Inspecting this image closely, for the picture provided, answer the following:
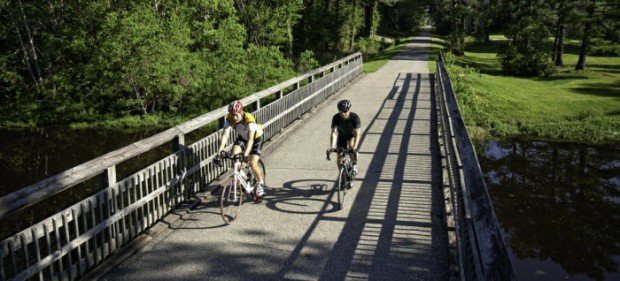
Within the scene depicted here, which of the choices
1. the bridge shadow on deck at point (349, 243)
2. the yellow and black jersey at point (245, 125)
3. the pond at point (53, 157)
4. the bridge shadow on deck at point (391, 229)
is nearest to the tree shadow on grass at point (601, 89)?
the pond at point (53, 157)

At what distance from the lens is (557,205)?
14688 mm

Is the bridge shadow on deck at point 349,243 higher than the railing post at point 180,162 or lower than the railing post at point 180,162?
lower

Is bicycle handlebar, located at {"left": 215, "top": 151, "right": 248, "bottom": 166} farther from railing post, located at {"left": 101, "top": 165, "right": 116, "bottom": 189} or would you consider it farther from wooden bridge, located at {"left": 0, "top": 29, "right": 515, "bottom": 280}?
railing post, located at {"left": 101, "top": 165, "right": 116, "bottom": 189}

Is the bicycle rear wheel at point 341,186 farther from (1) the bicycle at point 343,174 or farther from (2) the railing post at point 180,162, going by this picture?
(2) the railing post at point 180,162

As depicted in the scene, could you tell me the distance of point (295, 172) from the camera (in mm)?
10102

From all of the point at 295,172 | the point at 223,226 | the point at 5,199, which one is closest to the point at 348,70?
the point at 295,172

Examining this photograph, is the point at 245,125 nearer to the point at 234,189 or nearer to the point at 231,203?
the point at 234,189

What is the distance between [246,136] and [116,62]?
19115mm

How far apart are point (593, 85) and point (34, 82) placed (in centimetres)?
3572

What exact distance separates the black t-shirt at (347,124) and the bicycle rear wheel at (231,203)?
2.02 meters

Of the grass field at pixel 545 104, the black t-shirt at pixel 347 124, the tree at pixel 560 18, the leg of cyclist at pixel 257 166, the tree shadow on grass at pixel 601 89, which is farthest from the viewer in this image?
the tree at pixel 560 18

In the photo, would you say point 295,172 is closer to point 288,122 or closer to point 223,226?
point 223,226

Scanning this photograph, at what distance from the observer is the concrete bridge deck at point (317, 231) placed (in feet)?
19.6

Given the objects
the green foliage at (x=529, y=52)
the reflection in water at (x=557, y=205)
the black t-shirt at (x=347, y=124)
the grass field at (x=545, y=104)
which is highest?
the green foliage at (x=529, y=52)
